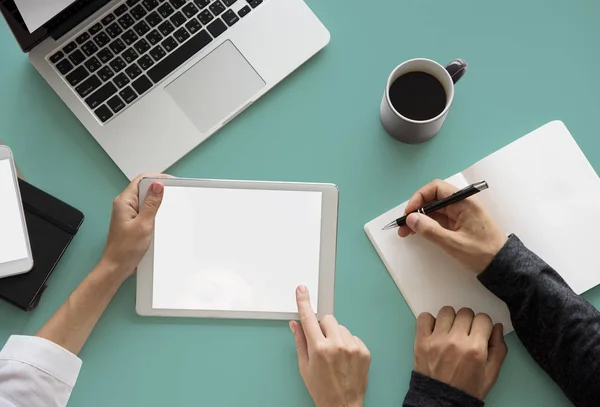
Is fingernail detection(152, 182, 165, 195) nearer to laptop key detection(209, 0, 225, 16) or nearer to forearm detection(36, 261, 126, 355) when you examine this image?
forearm detection(36, 261, 126, 355)

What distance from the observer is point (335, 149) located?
3.08 ft

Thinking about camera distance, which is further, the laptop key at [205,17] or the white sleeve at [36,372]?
the laptop key at [205,17]

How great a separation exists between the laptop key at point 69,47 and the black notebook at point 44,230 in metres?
0.20

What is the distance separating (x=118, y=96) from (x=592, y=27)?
73 centimetres

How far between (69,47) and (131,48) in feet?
0.29

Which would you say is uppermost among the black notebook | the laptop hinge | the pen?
the laptop hinge

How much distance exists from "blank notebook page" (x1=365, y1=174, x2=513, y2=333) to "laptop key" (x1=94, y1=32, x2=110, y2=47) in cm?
46

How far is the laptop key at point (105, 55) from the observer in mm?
905

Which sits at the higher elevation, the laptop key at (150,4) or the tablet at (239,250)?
the laptop key at (150,4)

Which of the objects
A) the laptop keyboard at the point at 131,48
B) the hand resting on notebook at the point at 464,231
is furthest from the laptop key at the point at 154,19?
the hand resting on notebook at the point at 464,231

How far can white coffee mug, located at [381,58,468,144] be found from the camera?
85 cm

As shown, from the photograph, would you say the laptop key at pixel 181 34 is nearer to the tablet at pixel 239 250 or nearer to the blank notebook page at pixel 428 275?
the tablet at pixel 239 250

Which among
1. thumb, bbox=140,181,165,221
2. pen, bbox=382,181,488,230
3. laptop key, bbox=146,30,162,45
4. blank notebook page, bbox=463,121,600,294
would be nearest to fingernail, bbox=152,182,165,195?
thumb, bbox=140,181,165,221

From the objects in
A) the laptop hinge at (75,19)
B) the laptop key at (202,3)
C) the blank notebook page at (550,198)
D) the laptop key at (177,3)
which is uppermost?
the laptop hinge at (75,19)
